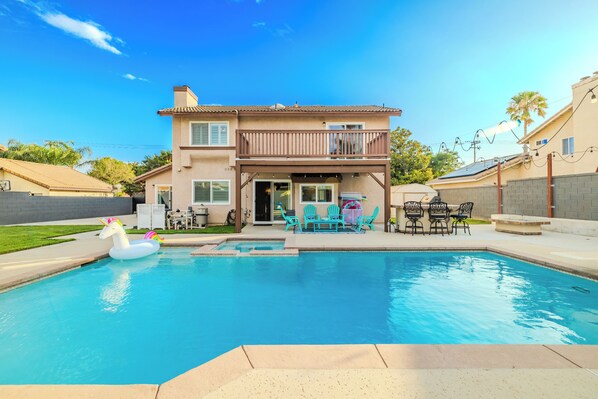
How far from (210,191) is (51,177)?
19027mm

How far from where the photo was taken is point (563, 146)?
Result: 1677cm

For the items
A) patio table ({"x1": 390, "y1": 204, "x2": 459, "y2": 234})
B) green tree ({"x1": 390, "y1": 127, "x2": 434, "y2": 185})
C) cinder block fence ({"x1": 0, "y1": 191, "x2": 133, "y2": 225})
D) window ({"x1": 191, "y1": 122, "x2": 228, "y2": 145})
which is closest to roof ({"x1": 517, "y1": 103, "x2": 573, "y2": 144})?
green tree ({"x1": 390, "y1": 127, "x2": 434, "y2": 185})

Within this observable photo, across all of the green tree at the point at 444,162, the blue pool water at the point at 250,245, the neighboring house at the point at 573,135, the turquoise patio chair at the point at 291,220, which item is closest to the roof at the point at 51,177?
the blue pool water at the point at 250,245

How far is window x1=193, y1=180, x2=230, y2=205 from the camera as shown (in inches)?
582

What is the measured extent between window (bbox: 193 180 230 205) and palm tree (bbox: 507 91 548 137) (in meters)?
30.0

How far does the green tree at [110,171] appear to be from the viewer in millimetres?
38812

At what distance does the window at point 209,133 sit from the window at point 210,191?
7.15 ft

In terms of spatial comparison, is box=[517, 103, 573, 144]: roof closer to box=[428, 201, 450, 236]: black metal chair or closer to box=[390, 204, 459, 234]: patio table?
box=[390, 204, 459, 234]: patio table

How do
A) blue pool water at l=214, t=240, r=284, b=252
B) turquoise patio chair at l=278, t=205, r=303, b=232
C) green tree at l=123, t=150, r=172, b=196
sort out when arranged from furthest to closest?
green tree at l=123, t=150, r=172, b=196, turquoise patio chair at l=278, t=205, r=303, b=232, blue pool water at l=214, t=240, r=284, b=252

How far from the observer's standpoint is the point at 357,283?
575 centimetres

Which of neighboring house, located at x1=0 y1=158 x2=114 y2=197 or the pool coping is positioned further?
neighboring house, located at x1=0 y1=158 x2=114 y2=197

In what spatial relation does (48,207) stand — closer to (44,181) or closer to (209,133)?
(44,181)

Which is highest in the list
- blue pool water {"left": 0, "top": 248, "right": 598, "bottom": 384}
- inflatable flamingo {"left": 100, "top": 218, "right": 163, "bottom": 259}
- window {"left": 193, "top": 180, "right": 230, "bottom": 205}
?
window {"left": 193, "top": 180, "right": 230, "bottom": 205}

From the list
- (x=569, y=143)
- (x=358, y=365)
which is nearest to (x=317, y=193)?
(x=358, y=365)
